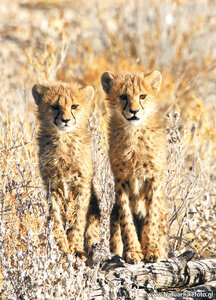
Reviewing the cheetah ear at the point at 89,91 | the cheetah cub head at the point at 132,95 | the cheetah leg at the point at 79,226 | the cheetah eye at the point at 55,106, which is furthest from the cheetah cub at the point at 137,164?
the cheetah eye at the point at 55,106

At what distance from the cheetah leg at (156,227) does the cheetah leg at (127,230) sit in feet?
0.21

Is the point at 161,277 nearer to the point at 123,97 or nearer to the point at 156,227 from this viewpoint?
the point at 156,227

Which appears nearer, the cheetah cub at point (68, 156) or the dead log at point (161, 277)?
the dead log at point (161, 277)

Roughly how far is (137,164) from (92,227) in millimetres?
527

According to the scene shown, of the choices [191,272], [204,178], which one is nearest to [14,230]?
[191,272]

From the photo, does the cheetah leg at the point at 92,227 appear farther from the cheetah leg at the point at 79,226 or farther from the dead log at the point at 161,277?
the dead log at the point at 161,277

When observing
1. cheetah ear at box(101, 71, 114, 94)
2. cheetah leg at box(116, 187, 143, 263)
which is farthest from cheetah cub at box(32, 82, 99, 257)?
cheetah leg at box(116, 187, 143, 263)

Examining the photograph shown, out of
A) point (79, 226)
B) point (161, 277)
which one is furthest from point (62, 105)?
point (161, 277)

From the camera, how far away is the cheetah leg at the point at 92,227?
324 centimetres

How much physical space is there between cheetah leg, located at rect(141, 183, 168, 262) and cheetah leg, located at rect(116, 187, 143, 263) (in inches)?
2.5

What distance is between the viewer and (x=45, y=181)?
320 centimetres

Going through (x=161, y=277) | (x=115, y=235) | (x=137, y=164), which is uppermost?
(x=137, y=164)

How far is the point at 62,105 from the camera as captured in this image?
3.06 meters

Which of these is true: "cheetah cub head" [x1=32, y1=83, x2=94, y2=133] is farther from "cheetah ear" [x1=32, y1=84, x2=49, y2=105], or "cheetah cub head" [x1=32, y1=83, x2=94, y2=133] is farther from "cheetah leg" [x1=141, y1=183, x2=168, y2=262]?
"cheetah leg" [x1=141, y1=183, x2=168, y2=262]
